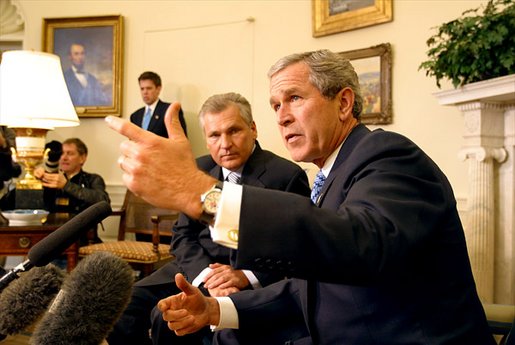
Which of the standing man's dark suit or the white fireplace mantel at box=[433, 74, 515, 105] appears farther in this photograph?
the white fireplace mantel at box=[433, 74, 515, 105]

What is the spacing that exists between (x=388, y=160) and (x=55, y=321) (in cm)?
77

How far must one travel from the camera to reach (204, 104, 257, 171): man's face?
95.1 inches

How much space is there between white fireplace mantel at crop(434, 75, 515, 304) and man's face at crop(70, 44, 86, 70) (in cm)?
438

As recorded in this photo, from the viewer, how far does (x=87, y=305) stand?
3.58 feet

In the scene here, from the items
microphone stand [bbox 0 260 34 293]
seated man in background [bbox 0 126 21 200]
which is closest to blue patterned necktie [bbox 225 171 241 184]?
microphone stand [bbox 0 260 34 293]

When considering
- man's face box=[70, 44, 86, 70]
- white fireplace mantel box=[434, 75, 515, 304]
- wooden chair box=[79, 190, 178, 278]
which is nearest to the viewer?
white fireplace mantel box=[434, 75, 515, 304]

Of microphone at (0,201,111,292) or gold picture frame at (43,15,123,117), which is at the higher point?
gold picture frame at (43,15,123,117)

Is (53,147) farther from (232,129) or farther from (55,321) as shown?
(55,321)

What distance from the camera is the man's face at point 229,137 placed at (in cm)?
242

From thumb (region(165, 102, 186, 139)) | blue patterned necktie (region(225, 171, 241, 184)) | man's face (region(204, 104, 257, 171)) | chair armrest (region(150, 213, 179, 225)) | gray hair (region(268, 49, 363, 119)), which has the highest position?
gray hair (region(268, 49, 363, 119))

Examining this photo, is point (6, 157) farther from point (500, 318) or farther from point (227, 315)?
point (500, 318)

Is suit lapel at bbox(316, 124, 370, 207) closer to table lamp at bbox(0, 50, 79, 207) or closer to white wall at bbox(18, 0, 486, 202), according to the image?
table lamp at bbox(0, 50, 79, 207)

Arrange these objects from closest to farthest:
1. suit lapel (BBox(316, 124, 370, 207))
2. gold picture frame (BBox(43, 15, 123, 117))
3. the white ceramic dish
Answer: suit lapel (BBox(316, 124, 370, 207)) → the white ceramic dish → gold picture frame (BBox(43, 15, 123, 117))

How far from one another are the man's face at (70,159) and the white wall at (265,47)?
146cm
